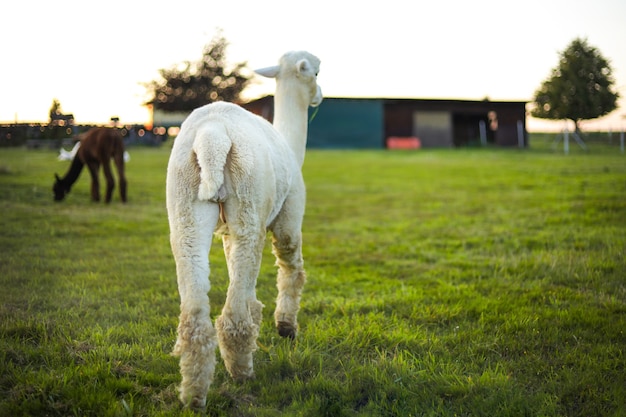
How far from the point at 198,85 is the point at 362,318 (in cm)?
4839

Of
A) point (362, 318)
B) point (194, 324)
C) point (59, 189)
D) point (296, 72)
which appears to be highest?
point (296, 72)

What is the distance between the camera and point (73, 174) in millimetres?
12500

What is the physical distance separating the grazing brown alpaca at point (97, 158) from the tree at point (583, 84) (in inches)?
1403

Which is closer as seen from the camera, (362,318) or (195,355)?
(195,355)

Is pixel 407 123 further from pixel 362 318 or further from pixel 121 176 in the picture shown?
pixel 362 318

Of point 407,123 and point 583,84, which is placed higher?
point 583,84

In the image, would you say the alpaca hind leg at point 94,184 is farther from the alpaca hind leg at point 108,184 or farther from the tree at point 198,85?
the tree at point 198,85

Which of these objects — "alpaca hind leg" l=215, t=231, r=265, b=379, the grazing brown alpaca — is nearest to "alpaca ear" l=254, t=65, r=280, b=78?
"alpaca hind leg" l=215, t=231, r=265, b=379

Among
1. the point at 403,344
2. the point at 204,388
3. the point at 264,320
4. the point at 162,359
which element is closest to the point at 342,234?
the point at 264,320

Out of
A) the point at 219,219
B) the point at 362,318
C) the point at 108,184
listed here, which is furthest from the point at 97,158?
the point at 219,219

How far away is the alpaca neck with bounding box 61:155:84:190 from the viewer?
1231 cm

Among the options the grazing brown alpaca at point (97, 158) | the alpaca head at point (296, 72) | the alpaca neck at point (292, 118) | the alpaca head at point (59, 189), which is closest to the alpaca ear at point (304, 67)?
the alpaca head at point (296, 72)

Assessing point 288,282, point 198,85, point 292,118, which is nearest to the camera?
point 288,282

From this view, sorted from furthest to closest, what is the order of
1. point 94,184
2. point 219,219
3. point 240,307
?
1. point 94,184
2. point 219,219
3. point 240,307
